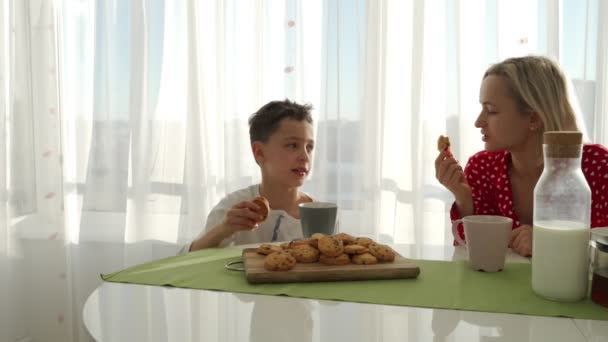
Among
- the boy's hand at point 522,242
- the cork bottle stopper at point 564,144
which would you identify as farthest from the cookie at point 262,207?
the cork bottle stopper at point 564,144

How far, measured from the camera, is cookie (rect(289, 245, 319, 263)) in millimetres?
893

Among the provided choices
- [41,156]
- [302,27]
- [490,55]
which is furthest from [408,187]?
[41,156]

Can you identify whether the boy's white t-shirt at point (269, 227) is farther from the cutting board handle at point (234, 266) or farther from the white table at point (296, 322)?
the white table at point (296, 322)

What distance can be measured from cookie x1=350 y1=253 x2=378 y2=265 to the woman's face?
63 centimetres

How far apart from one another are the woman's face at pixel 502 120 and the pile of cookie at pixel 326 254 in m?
0.59

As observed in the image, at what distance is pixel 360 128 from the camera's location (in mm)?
1890

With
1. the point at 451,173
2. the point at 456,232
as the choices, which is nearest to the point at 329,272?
the point at 456,232

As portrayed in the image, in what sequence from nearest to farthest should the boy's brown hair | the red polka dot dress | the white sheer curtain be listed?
the red polka dot dress, the boy's brown hair, the white sheer curtain

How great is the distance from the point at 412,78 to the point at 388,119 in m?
0.15

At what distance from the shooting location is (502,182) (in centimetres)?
145

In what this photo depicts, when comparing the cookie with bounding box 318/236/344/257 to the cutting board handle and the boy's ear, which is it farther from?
the boy's ear

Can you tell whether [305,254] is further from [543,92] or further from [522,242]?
[543,92]

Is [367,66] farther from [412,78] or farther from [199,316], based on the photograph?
[199,316]

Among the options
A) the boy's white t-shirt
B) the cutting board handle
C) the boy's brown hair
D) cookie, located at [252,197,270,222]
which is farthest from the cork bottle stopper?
the boy's brown hair
